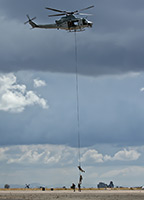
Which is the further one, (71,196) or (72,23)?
(72,23)

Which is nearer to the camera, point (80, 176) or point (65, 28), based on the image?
point (80, 176)

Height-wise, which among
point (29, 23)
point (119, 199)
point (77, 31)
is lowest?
point (119, 199)

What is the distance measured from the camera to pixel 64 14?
9125 centimetres

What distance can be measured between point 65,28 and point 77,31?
3718mm

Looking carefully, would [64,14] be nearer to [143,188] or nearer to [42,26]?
[42,26]

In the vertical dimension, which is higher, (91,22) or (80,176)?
(91,22)

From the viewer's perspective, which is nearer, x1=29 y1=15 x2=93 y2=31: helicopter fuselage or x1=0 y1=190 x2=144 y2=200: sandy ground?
x1=0 y1=190 x2=144 y2=200: sandy ground

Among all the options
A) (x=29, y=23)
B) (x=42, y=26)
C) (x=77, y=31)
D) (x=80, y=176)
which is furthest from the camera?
(x=29, y=23)

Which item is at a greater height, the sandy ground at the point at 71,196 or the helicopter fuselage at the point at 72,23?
the helicopter fuselage at the point at 72,23

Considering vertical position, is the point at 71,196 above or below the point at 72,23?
below

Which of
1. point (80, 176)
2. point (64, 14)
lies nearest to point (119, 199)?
point (80, 176)

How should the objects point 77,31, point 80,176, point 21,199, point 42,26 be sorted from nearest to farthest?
1. point 21,199
2. point 80,176
3. point 77,31
4. point 42,26

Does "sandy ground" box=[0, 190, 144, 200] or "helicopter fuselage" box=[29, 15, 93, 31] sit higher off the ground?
"helicopter fuselage" box=[29, 15, 93, 31]

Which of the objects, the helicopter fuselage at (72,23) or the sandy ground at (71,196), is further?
the helicopter fuselage at (72,23)
